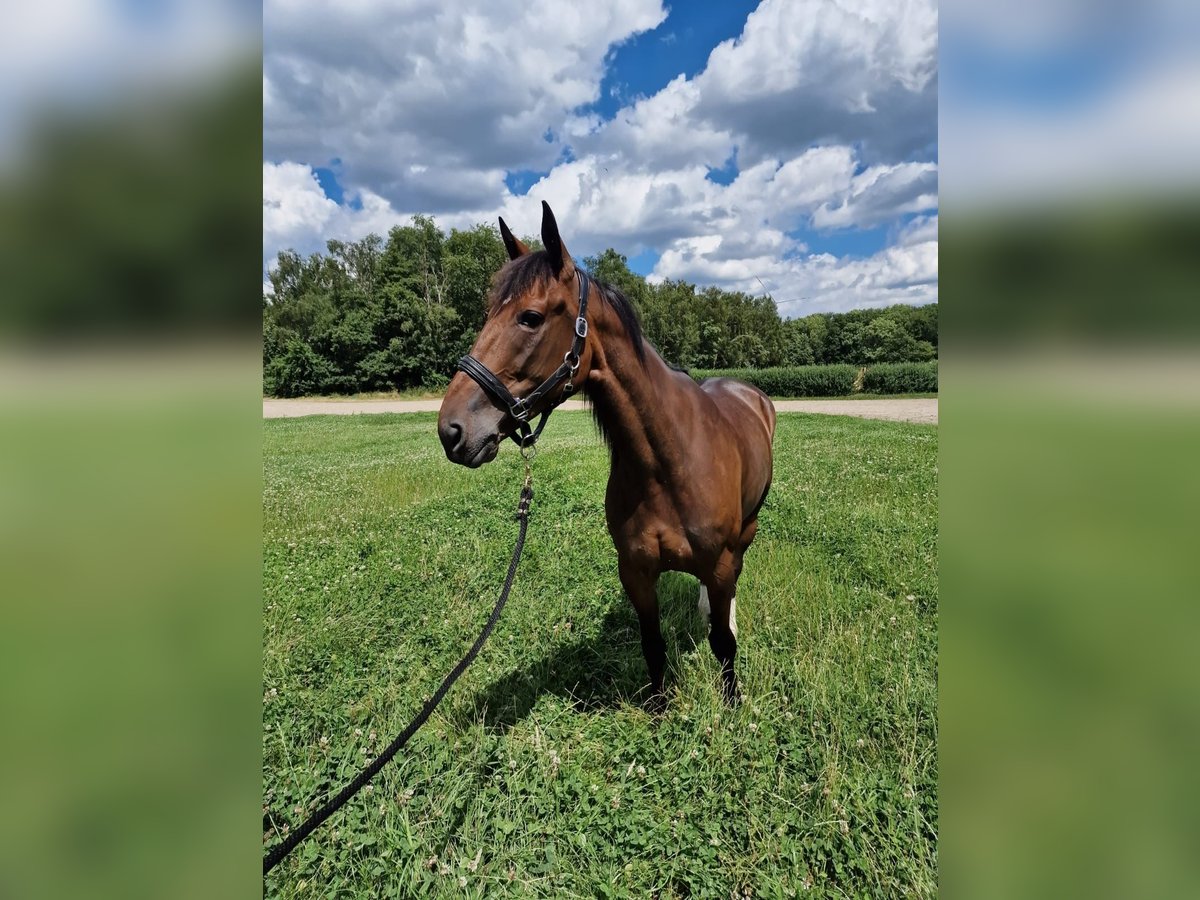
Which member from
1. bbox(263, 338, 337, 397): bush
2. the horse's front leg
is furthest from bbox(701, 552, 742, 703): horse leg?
bbox(263, 338, 337, 397): bush

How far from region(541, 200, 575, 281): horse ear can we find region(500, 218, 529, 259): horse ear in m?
0.30

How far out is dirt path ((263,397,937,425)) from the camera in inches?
797

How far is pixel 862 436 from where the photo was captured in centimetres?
1271

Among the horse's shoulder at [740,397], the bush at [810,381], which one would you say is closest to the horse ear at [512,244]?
the horse's shoulder at [740,397]

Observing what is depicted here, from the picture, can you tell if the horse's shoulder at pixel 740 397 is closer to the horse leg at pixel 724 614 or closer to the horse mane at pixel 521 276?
the horse leg at pixel 724 614

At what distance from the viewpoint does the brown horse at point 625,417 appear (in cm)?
203

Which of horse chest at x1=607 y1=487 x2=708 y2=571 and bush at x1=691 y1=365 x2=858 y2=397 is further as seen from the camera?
bush at x1=691 y1=365 x2=858 y2=397

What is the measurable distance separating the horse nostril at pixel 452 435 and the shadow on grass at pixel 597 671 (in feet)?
5.95

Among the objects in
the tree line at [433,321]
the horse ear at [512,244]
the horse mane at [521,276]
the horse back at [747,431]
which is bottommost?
the horse back at [747,431]

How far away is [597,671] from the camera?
3.47 m

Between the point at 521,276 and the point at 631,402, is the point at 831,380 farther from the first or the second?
the point at 521,276

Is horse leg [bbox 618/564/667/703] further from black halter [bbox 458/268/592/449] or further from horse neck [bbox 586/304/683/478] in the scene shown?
black halter [bbox 458/268/592/449]
